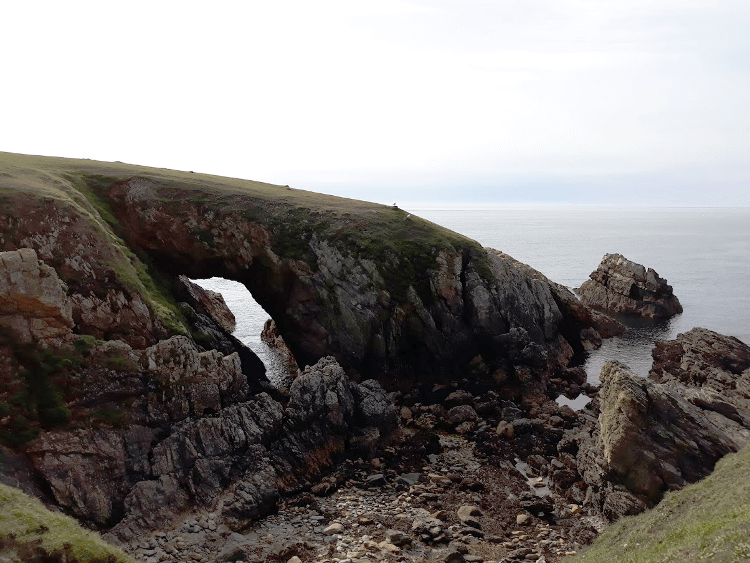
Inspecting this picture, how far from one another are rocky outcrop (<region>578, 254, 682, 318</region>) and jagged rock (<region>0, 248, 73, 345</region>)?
92307 millimetres

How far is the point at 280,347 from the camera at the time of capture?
72.1 metres

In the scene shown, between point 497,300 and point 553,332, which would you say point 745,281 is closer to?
point 553,332

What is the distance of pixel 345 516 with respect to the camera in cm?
3450

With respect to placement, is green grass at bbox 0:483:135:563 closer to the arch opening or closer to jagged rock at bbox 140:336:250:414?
jagged rock at bbox 140:336:250:414

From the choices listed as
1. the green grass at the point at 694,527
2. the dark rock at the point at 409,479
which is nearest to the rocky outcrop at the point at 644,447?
the green grass at the point at 694,527

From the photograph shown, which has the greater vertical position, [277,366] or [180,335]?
[180,335]

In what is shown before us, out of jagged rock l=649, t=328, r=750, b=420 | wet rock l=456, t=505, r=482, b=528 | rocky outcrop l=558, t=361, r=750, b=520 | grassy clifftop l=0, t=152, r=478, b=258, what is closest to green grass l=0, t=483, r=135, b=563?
wet rock l=456, t=505, r=482, b=528

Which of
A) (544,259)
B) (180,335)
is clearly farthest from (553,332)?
(544,259)

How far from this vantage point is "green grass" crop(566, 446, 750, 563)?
67.6 ft

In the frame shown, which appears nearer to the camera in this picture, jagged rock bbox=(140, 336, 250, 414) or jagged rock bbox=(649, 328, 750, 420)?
jagged rock bbox=(140, 336, 250, 414)

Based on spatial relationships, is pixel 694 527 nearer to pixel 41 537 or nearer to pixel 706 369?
pixel 41 537

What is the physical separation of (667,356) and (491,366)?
24412mm

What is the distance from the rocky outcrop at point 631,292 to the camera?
315ft

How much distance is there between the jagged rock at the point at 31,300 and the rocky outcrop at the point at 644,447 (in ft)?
124
